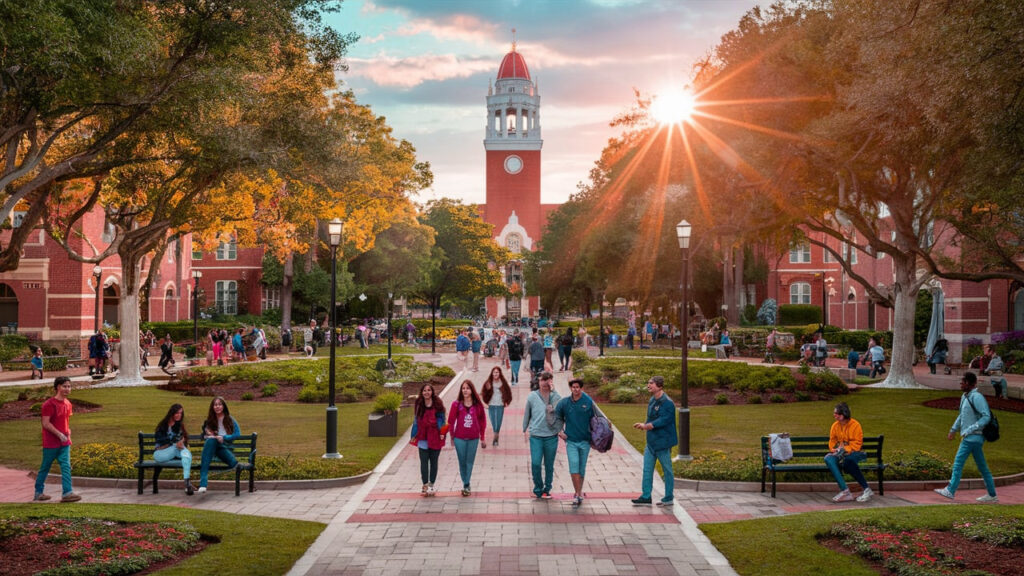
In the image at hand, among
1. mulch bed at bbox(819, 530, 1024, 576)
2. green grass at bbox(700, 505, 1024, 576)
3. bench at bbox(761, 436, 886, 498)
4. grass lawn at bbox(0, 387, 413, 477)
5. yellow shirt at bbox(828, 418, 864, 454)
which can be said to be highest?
yellow shirt at bbox(828, 418, 864, 454)

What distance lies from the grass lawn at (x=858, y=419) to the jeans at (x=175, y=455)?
7.34m

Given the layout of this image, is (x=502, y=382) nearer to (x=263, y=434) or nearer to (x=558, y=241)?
(x=263, y=434)

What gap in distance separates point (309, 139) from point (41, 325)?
74.9ft

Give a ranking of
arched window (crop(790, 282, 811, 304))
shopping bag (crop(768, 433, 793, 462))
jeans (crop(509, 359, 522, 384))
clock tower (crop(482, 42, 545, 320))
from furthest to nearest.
Result: 1. clock tower (crop(482, 42, 545, 320))
2. arched window (crop(790, 282, 811, 304))
3. jeans (crop(509, 359, 522, 384))
4. shopping bag (crop(768, 433, 793, 462))

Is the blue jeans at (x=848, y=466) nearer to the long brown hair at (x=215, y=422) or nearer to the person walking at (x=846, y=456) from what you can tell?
the person walking at (x=846, y=456)

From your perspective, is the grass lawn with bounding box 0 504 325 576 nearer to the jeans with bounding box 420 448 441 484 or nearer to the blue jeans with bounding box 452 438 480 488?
the jeans with bounding box 420 448 441 484

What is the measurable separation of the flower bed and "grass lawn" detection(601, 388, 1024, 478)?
27.4 ft

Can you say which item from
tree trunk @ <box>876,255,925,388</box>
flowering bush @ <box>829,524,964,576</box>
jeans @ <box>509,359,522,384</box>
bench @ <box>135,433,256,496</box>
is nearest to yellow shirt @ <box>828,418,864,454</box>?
flowering bush @ <box>829,524,964,576</box>

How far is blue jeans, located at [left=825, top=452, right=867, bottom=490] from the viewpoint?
33.9ft

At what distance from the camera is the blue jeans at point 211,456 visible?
417 inches

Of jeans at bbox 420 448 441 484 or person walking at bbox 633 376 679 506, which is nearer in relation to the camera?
person walking at bbox 633 376 679 506

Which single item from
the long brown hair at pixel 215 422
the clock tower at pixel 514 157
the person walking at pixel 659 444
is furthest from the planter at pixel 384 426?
the clock tower at pixel 514 157

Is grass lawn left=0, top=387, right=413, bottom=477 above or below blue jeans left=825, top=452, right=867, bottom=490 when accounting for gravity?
below

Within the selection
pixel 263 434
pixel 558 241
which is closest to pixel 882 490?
pixel 263 434
